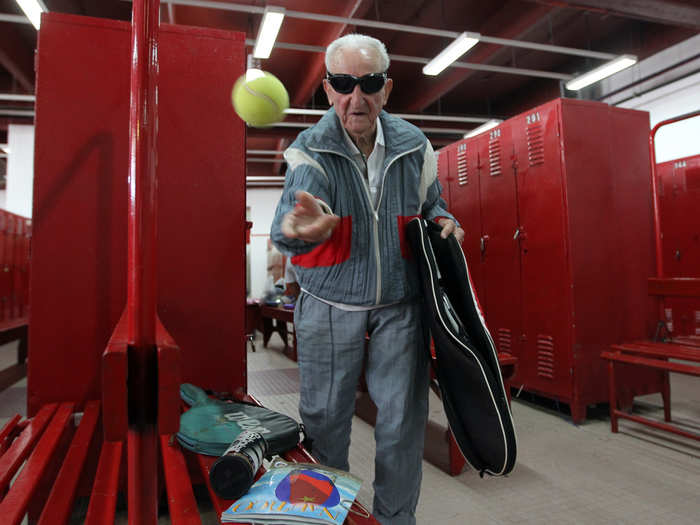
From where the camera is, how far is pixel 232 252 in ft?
7.35

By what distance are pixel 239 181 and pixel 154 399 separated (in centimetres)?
170

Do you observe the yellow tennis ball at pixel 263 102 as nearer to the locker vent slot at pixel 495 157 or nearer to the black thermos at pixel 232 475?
the black thermos at pixel 232 475

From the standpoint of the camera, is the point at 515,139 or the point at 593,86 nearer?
the point at 515,139

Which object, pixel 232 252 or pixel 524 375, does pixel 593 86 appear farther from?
pixel 232 252

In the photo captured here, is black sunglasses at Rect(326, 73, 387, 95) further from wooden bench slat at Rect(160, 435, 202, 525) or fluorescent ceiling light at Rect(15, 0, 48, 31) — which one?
fluorescent ceiling light at Rect(15, 0, 48, 31)

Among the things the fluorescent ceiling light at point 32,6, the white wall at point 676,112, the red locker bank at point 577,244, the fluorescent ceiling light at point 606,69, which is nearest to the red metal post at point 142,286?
the red locker bank at point 577,244

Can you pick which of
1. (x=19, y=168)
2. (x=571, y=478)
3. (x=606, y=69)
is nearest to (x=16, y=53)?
(x=19, y=168)

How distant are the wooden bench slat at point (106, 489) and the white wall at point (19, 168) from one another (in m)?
8.10

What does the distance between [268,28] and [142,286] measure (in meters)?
5.13

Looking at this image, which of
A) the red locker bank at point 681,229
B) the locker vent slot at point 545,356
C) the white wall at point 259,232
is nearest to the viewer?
the locker vent slot at point 545,356

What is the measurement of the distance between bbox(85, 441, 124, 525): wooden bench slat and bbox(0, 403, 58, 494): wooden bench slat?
0.71 ft

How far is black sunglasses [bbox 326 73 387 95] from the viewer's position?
1.34 meters

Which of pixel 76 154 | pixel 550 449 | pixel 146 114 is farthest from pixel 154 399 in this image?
pixel 550 449

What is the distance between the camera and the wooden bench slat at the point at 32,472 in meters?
1.09
